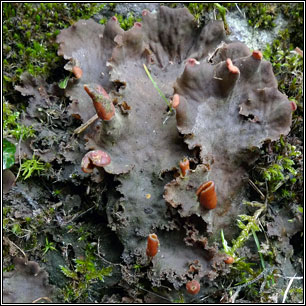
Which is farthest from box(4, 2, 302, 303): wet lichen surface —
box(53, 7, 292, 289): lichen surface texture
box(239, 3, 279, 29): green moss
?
box(239, 3, 279, 29): green moss

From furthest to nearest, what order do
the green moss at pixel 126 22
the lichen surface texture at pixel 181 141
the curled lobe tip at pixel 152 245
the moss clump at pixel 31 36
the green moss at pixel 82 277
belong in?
the green moss at pixel 126 22 → the moss clump at pixel 31 36 → the green moss at pixel 82 277 → the lichen surface texture at pixel 181 141 → the curled lobe tip at pixel 152 245

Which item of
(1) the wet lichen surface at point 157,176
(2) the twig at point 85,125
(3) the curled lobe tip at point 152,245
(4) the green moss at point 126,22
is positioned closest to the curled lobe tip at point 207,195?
(1) the wet lichen surface at point 157,176

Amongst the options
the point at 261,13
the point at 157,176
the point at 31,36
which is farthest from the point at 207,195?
the point at 31,36

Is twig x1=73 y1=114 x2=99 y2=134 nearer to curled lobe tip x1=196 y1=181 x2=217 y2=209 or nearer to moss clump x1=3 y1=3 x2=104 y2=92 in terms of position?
moss clump x1=3 y1=3 x2=104 y2=92

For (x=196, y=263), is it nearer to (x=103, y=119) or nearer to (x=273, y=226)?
(x=273, y=226)

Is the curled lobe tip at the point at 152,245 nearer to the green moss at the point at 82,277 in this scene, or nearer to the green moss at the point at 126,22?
the green moss at the point at 82,277

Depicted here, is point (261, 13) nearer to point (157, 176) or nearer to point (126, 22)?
point (126, 22)

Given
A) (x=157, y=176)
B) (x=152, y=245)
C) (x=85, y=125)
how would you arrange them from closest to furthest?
(x=152, y=245) < (x=157, y=176) < (x=85, y=125)
